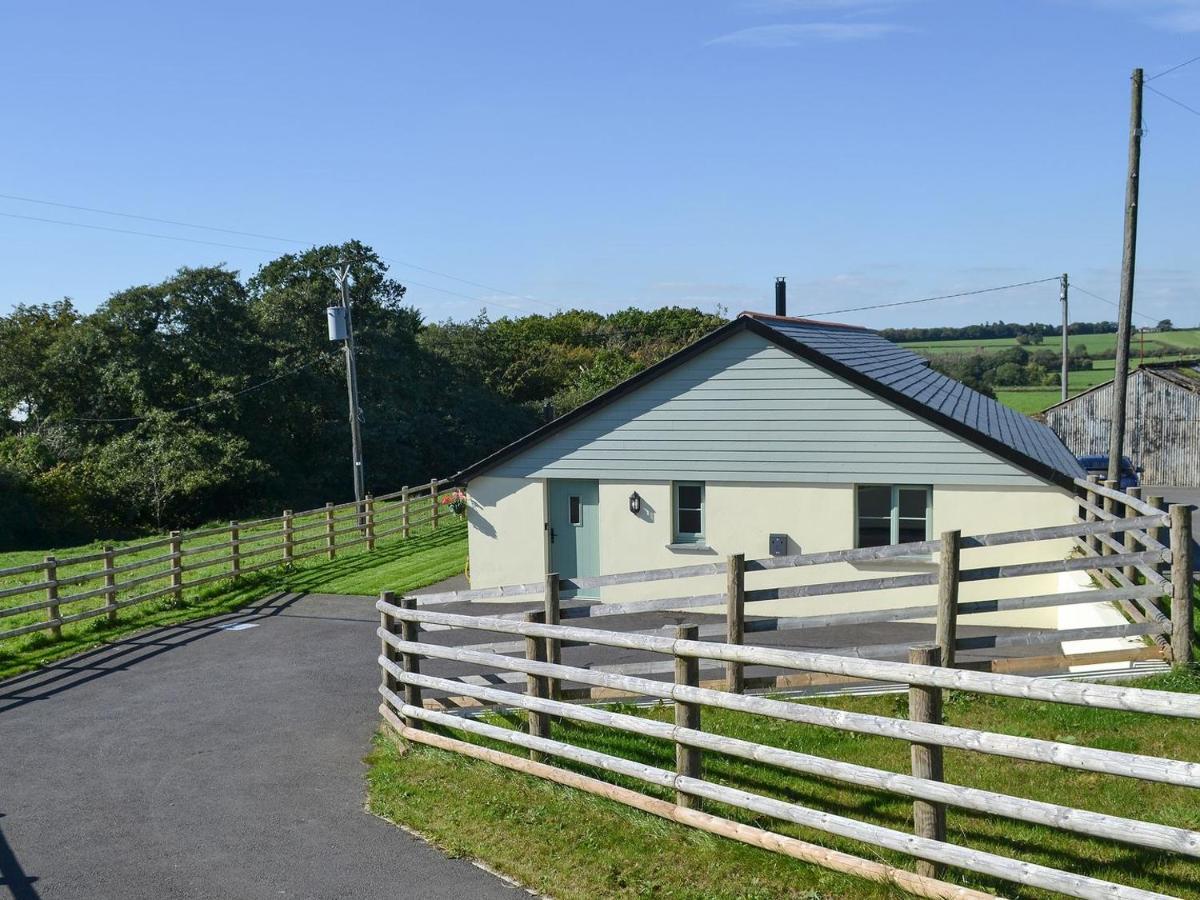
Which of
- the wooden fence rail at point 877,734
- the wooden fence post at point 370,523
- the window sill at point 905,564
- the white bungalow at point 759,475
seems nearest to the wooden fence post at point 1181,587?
the wooden fence rail at point 877,734

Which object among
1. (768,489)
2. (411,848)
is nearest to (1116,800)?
(411,848)

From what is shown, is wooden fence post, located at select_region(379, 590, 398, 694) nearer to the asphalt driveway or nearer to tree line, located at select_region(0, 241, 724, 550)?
the asphalt driveway

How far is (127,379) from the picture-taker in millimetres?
41719

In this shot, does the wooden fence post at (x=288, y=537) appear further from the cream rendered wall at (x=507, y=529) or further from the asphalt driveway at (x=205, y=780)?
the asphalt driveway at (x=205, y=780)

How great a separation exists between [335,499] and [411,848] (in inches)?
1629

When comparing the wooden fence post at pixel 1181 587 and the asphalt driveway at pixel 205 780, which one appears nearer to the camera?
the asphalt driveway at pixel 205 780

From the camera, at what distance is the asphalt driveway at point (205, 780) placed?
6.93 m

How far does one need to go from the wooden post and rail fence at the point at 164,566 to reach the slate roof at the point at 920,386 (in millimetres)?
7783

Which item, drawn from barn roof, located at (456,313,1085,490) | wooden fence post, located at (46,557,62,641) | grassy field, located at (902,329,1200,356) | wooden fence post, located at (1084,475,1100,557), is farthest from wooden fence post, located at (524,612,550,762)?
grassy field, located at (902,329,1200,356)

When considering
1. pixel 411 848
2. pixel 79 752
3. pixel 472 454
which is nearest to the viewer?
pixel 411 848

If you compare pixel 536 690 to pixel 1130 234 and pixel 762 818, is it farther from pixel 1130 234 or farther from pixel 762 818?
pixel 1130 234

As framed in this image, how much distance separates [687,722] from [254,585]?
16365mm

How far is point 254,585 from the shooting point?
21.2 m

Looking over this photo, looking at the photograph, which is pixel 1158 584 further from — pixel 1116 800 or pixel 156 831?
pixel 156 831
